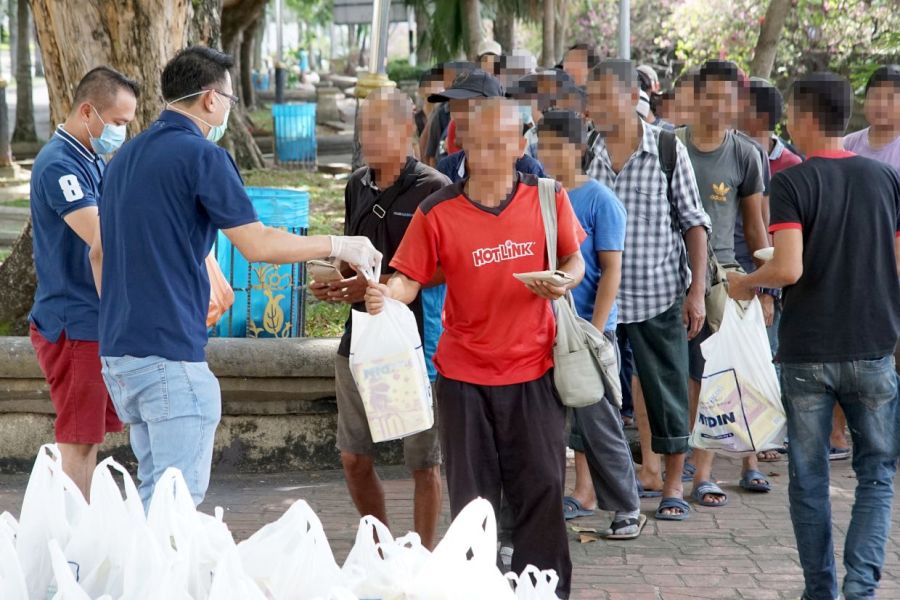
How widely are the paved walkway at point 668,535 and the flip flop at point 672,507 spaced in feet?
0.14

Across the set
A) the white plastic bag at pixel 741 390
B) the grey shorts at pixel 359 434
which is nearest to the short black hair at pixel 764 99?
the white plastic bag at pixel 741 390

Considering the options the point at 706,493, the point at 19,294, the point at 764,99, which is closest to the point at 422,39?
the point at 19,294

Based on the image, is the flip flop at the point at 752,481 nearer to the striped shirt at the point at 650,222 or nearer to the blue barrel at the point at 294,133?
the striped shirt at the point at 650,222

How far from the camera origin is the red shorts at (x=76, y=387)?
15.9 feet

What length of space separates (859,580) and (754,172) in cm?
232

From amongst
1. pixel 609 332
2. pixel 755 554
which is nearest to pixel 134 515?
pixel 609 332

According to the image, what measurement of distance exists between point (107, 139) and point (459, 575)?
3136mm

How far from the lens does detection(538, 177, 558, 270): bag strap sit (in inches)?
166

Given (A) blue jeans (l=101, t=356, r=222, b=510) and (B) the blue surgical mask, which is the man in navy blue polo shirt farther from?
(A) blue jeans (l=101, t=356, r=222, b=510)

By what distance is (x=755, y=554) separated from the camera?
5.30 metres

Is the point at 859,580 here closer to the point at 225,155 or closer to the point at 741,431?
the point at 741,431

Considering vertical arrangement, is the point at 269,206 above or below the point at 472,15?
below

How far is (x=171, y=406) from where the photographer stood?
3992 millimetres

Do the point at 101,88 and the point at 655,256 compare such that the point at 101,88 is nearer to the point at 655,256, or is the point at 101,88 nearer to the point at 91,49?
the point at 91,49
